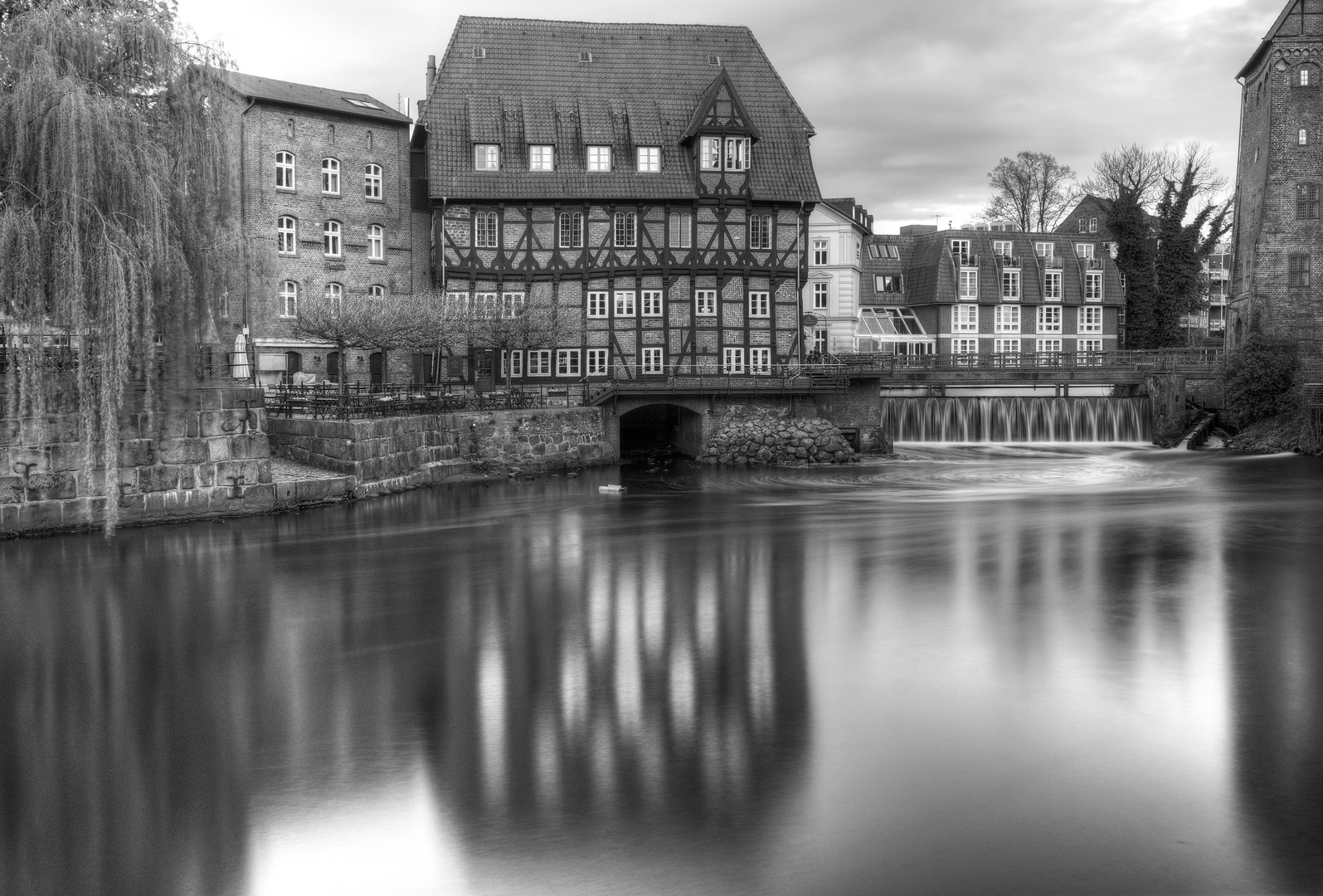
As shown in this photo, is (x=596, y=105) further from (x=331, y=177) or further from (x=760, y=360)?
(x=760, y=360)

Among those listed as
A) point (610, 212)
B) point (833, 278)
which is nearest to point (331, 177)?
point (610, 212)

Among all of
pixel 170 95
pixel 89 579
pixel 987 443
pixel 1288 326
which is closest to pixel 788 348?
pixel 987 443

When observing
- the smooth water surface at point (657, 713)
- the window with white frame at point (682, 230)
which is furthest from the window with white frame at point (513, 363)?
the smooth water surface at point (657, 713)

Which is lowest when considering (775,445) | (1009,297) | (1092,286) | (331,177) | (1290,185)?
(775,445)

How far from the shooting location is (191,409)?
72.4 feet

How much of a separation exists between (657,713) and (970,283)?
1812 inches

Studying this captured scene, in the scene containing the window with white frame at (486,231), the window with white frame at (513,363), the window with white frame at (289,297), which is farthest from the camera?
the window with white frame at (486,231)

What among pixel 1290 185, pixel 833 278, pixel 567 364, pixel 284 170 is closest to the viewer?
pixel 284 170

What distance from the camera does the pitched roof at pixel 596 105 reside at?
38625 millimetres

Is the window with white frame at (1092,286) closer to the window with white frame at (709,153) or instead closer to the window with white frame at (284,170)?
the window with white frame at (709,153)

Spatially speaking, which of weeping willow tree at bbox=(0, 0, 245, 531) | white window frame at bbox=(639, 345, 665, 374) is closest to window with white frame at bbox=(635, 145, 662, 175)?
white window frame at bbox=(639, 345, 665, 374)

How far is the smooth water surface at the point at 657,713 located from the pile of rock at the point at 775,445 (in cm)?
1360

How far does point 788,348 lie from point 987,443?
799 centimetres

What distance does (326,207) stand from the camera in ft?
119
